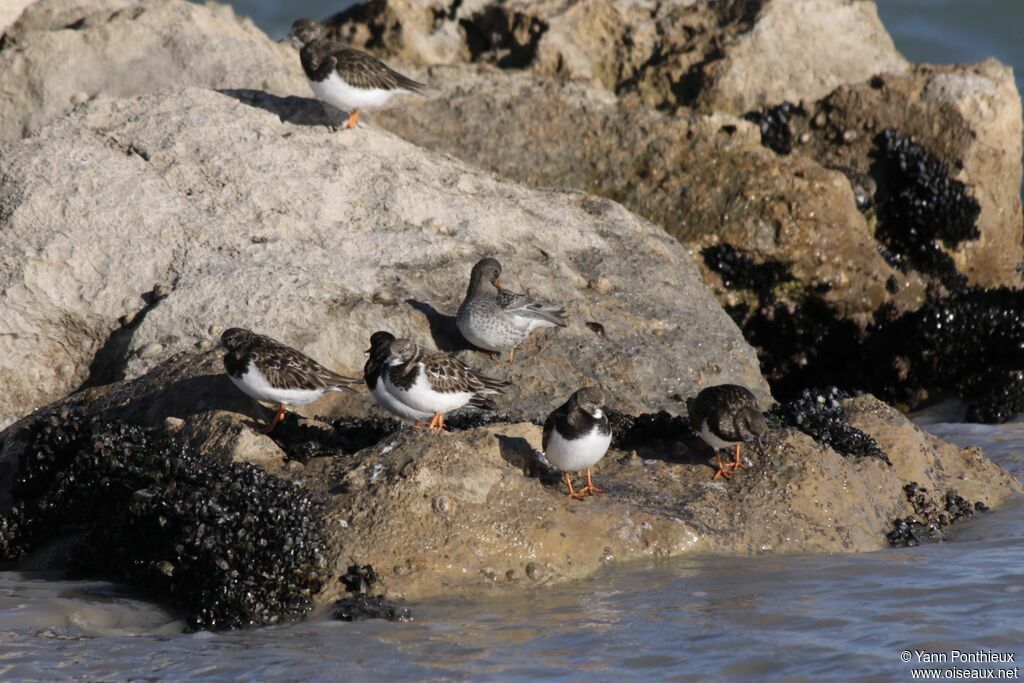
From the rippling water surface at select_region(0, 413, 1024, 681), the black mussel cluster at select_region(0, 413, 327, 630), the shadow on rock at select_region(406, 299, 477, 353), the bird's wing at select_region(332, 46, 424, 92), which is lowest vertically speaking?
the rippling water surface at select_region(0, 413, 1024, 681)

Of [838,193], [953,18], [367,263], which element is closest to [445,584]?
[367,263]

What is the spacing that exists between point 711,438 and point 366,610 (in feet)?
8.16

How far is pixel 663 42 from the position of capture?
47.3ft

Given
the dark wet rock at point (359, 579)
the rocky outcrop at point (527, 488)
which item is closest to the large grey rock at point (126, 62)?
the rocky outcrop at point (527, 488)

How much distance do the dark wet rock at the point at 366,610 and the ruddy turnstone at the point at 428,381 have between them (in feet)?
5.50

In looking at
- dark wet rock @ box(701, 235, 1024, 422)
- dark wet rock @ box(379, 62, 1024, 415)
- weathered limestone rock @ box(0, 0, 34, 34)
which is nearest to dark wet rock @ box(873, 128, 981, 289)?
dark wet rock @ box(379, 62, 1024, 415)

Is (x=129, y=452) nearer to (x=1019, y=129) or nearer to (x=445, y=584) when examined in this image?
(x=445, y=584)

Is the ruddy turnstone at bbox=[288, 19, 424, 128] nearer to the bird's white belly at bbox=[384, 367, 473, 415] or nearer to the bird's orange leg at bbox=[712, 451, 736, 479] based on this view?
the bird's white belly at bbox=[384, 367, 473, 415]

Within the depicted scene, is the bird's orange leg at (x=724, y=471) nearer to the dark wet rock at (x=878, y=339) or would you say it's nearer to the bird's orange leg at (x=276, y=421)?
the bird's orange leg at (x=276, y=421)

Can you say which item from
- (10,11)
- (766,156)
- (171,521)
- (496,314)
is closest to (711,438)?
(496,314)

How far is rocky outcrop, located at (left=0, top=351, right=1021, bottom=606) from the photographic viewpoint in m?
7.32

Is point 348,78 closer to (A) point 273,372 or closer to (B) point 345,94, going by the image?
(B) point 345,94

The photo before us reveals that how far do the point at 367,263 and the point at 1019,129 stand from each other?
7862 mm

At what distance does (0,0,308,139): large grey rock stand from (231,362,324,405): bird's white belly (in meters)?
4.76
